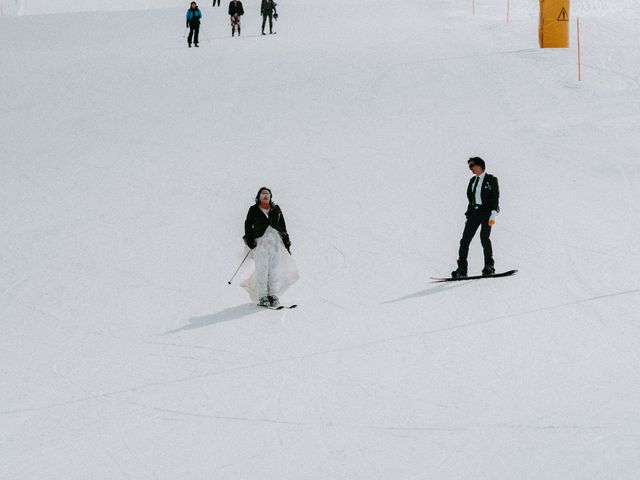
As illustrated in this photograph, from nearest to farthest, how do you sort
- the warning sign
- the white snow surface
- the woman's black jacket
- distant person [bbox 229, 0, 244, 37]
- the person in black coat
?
the white snow surface → the woman's black jacket → the person in black coat → the warning sign → distant person [bbox 229, 0, 244, 37]

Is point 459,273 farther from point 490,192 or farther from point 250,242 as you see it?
point 250,242

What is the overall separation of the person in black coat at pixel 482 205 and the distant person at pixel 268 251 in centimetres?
205

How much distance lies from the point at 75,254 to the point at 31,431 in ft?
18.9

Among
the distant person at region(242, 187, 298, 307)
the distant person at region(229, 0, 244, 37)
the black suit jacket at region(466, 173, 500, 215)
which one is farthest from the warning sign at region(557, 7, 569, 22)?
the distant person at region(242, 187, 298, 307)

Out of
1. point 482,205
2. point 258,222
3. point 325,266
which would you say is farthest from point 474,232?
point 258,222

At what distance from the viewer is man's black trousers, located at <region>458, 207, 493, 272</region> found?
1227 centimetres

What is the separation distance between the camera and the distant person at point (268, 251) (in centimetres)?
1162

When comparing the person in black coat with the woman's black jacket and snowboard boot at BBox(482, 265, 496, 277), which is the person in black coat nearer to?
snowboard boot at BBox(482, 265, 496, 277)

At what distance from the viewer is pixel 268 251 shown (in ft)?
38.5

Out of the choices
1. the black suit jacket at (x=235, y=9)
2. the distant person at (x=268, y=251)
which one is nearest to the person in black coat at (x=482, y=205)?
the distant person at (x=268, y=251)

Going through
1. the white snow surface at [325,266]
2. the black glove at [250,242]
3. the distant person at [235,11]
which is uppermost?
the distant person at [235,11]

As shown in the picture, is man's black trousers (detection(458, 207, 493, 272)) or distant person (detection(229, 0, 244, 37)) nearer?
man's black trousers (detection(458, 207, 493, 272))

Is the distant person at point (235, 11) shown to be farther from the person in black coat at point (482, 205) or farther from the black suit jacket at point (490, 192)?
the black suit jacket at point (490, 192)

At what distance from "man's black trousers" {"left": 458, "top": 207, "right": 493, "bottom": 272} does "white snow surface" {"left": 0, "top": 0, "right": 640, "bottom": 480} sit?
35 centimetres
